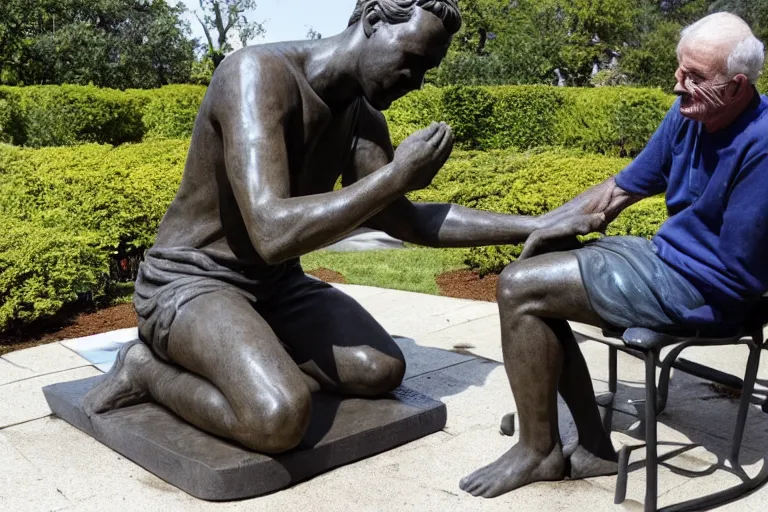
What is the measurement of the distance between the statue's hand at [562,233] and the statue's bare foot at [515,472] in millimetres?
746

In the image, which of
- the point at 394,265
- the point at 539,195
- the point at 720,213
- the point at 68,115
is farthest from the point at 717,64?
the point at 68,115

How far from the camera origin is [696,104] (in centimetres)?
278

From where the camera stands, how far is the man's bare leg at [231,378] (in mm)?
3117

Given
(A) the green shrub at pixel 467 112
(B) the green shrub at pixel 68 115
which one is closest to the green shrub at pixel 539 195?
(A) the green shrub at pixel 467 112

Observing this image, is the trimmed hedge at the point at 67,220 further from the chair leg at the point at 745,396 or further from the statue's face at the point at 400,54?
the chair leg at the point at 745,396

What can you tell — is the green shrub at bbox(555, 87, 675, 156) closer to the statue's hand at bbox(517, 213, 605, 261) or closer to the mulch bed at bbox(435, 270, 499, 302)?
the mulch bed at bbox(435, 270, 499, 302)

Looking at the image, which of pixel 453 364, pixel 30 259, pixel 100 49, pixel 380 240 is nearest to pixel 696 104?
pixel 453 364

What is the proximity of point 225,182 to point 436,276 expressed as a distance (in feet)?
14.5

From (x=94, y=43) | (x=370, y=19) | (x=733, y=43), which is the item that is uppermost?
(x=94, y=43)

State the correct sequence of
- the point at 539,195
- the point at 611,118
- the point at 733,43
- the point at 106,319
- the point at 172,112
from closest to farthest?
the point at 733,43, the point at 106,319, the point at 539,195, the point at 611,118, the point at 172,112

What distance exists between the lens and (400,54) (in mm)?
3195

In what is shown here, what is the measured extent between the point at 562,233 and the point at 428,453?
3.60ft

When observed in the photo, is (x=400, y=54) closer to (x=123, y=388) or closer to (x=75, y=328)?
(x=123, y=388)

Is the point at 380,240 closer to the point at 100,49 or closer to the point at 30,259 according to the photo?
the point at 30,259
